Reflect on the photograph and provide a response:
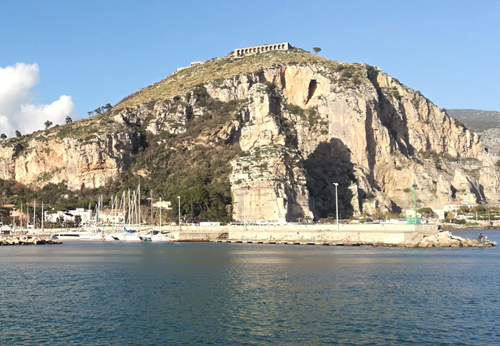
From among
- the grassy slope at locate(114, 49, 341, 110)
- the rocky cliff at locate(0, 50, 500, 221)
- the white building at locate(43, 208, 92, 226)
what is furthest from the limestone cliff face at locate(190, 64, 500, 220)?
the white building at locate(43, 208, 92, 226)

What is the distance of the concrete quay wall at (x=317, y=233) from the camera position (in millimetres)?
86000

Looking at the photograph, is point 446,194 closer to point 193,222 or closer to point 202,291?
point 193,222

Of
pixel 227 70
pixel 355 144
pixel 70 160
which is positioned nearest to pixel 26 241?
pixel 70 160

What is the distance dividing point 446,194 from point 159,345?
426 feet

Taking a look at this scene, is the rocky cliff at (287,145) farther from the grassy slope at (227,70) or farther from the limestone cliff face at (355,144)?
the grassy slope at (227,70)

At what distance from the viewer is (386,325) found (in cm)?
3145

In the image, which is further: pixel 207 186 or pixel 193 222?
pixel 207 186

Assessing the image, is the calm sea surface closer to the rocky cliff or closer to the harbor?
the harbor


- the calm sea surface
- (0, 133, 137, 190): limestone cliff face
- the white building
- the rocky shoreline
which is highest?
(0, 133, 137, 190): limestone cliff face

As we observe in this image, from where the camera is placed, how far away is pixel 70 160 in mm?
157875

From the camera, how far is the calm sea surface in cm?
2945

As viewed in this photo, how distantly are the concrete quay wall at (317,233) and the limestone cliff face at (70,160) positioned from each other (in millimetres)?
45946

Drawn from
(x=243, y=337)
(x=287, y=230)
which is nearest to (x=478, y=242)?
(x=287, y=230)

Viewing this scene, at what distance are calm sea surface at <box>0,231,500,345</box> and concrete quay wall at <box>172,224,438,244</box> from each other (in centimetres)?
1999
